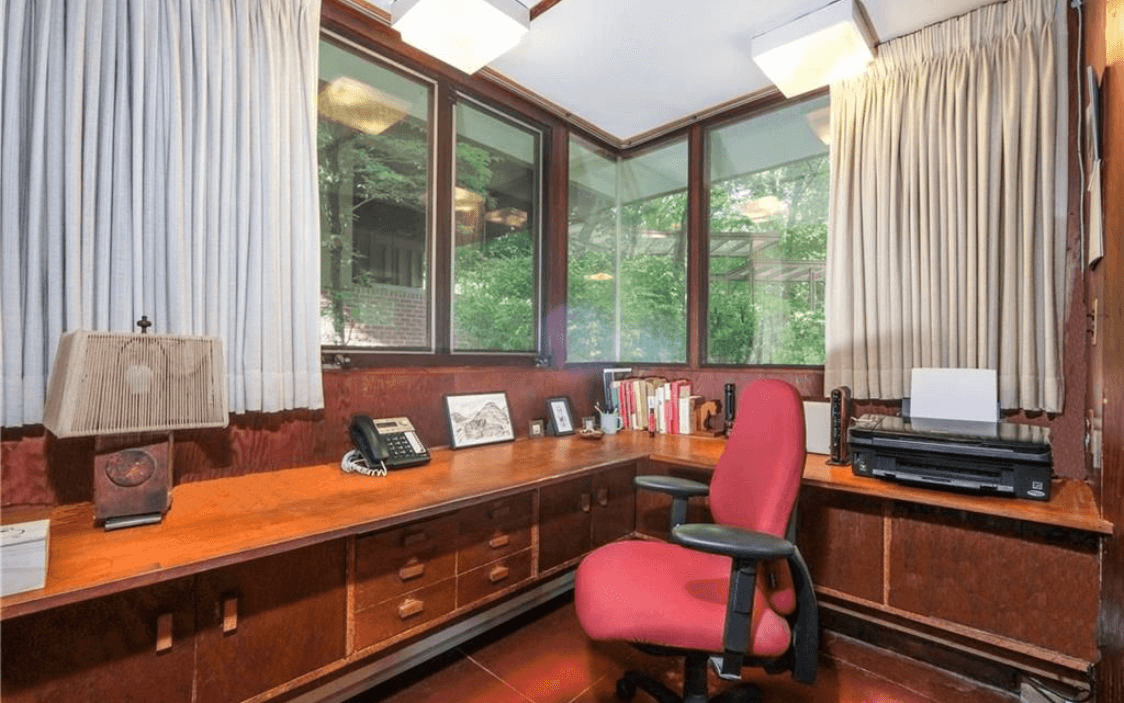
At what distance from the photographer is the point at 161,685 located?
115cm

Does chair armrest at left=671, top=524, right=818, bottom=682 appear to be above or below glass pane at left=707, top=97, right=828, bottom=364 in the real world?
below

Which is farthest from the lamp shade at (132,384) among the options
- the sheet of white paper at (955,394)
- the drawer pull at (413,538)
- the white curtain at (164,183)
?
the sheet of white paper at (955,394)

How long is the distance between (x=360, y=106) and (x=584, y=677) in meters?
2.58

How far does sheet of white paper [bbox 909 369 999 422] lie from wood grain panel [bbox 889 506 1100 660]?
46cm

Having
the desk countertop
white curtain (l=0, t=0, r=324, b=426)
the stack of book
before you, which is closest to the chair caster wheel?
the desk countertop

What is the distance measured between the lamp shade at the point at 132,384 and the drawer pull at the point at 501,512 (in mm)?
911

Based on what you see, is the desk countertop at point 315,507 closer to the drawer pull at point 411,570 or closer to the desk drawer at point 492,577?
the drawer pull at point 411,570

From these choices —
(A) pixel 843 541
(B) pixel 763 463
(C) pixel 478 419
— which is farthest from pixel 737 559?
(C) pixel 478 419

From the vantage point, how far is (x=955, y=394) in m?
2.01

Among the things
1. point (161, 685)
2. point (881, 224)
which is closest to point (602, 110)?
point (881, 224)

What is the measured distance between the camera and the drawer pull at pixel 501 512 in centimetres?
182

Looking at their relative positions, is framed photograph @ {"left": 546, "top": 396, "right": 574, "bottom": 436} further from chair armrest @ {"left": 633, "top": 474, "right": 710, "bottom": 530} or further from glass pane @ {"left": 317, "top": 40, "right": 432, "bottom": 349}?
chair armrest @ {"left": 633, "top": 474, "right": 710, "bottom": 530}

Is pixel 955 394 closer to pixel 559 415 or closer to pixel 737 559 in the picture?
pixel 737 559

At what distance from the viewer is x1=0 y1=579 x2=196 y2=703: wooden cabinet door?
995 millimetres
